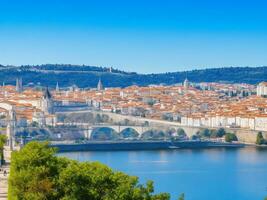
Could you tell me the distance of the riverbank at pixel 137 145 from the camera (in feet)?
114

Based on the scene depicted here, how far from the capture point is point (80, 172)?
36.6ft

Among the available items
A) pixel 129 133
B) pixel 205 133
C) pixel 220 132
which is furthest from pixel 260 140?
pixel 129 133

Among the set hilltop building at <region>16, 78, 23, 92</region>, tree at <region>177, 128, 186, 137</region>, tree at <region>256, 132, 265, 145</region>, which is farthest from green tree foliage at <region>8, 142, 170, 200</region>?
hilltop building at <region>16, 78, 23, 92</region>

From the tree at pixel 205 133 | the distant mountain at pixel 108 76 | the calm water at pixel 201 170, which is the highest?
the distant mountain at pixel 108 76

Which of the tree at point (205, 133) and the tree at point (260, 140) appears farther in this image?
the tree at point (205, 133)

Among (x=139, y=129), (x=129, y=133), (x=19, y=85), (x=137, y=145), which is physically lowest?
(x=137, y=145)

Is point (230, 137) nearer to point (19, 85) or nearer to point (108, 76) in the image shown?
point (19, 85)

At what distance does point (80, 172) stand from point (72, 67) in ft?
256

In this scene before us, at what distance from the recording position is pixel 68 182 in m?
11.1

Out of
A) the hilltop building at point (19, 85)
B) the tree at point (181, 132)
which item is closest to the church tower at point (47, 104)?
the tree at point (181, 132)

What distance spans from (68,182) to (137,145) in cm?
2440

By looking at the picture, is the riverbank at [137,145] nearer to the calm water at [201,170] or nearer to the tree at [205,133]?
the calm water at [201,170]

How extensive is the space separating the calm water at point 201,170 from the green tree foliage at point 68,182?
5.74 m

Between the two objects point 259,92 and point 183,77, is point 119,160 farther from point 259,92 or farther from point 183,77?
point 183,77
